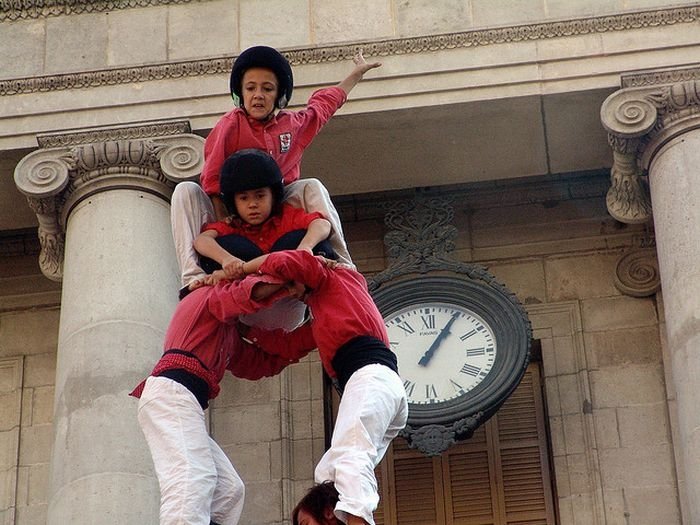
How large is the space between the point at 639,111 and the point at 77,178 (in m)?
4.92

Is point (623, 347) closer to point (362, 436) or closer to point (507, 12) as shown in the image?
point (507, 12)

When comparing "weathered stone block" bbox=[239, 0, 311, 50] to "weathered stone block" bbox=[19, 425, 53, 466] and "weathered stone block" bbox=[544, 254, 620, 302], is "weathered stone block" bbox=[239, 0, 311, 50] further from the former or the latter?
"weathered stone block" bbox=[19, 425, 53, 466]

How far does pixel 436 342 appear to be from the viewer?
19.0m

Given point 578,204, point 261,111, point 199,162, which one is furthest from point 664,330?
point 261,111

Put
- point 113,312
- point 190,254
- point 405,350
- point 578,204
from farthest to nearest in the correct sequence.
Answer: point 578,204
point 405,350
point 113,312
point 190,254

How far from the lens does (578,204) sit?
20484mm

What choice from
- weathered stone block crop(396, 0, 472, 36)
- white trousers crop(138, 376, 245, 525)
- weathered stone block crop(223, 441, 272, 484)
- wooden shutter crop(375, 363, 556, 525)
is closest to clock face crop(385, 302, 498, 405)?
wooden shutter crop(375, 363, 556, 525)

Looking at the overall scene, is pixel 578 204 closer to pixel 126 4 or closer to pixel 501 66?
pixel 501 66

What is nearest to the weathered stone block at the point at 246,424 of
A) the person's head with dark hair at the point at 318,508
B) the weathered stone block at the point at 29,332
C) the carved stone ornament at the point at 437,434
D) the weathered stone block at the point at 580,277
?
the carved stone ornament at the point at 437,434

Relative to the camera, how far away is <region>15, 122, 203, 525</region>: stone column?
16.8 m

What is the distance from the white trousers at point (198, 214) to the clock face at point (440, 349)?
219 inches

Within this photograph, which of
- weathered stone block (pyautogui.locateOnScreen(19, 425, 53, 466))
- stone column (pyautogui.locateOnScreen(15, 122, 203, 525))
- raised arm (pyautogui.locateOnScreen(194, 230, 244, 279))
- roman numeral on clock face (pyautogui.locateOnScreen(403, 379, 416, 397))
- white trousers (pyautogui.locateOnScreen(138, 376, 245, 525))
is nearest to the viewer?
white trousers (pyautogui.locateOnScreen(138, 376, 245, 525))

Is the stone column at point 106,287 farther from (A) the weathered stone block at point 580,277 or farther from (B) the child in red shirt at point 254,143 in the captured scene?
(B) the child in red shirt at point 254,143

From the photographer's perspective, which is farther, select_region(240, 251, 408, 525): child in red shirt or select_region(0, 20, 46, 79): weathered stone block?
select_region(0, 20, 46, 79): weathered stone block
